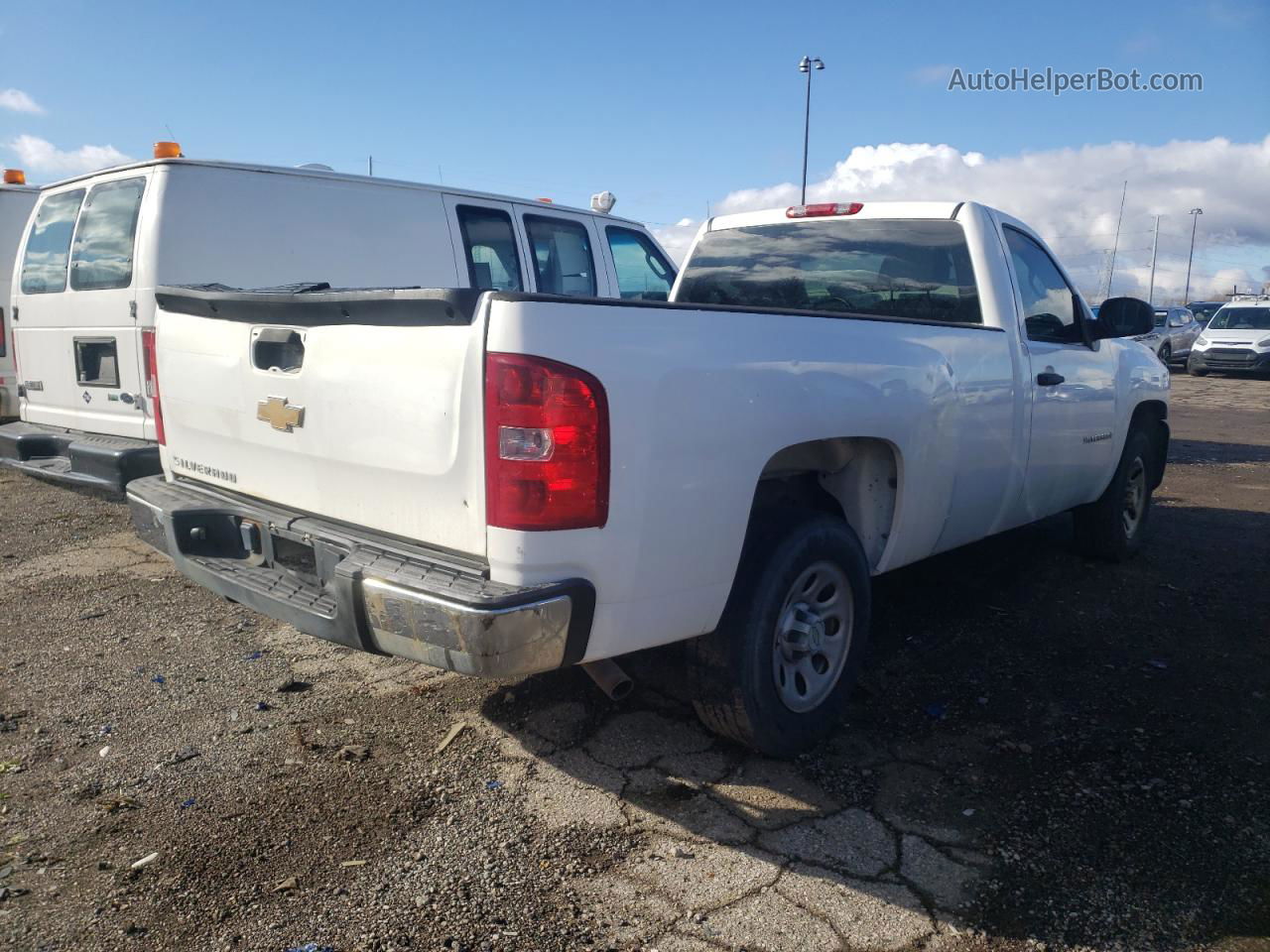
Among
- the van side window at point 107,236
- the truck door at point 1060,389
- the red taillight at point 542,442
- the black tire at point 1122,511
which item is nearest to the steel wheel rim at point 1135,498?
the black tire at point 1122,511

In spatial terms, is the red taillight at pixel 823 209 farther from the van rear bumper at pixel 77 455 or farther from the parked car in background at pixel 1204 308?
the parked car in background at pixel 1204 308

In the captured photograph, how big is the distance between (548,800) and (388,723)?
836 mm

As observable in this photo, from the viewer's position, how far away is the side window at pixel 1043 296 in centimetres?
477

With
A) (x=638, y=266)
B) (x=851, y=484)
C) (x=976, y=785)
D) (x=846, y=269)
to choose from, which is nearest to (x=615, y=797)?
(x=976, y=785)

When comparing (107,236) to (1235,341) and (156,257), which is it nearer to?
(156,257)

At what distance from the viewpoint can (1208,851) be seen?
2.88 meters

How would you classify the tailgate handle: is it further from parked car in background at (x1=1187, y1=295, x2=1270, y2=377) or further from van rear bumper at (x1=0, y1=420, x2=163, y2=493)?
parked car in background at (x1=1187, y1=295, x2=1270, y2=377)

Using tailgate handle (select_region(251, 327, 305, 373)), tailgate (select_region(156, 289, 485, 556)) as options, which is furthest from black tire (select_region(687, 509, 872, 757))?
tailgate handle (select_region(251, 327, 305, 373))

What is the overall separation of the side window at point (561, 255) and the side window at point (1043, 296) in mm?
3625

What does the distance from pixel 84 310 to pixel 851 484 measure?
4863mm

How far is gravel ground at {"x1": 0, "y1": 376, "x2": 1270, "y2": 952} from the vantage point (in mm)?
2547

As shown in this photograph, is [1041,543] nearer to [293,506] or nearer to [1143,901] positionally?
[1143,901]

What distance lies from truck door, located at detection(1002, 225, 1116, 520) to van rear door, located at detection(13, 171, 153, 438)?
15.8 ft

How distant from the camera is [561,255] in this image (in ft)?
25.9
